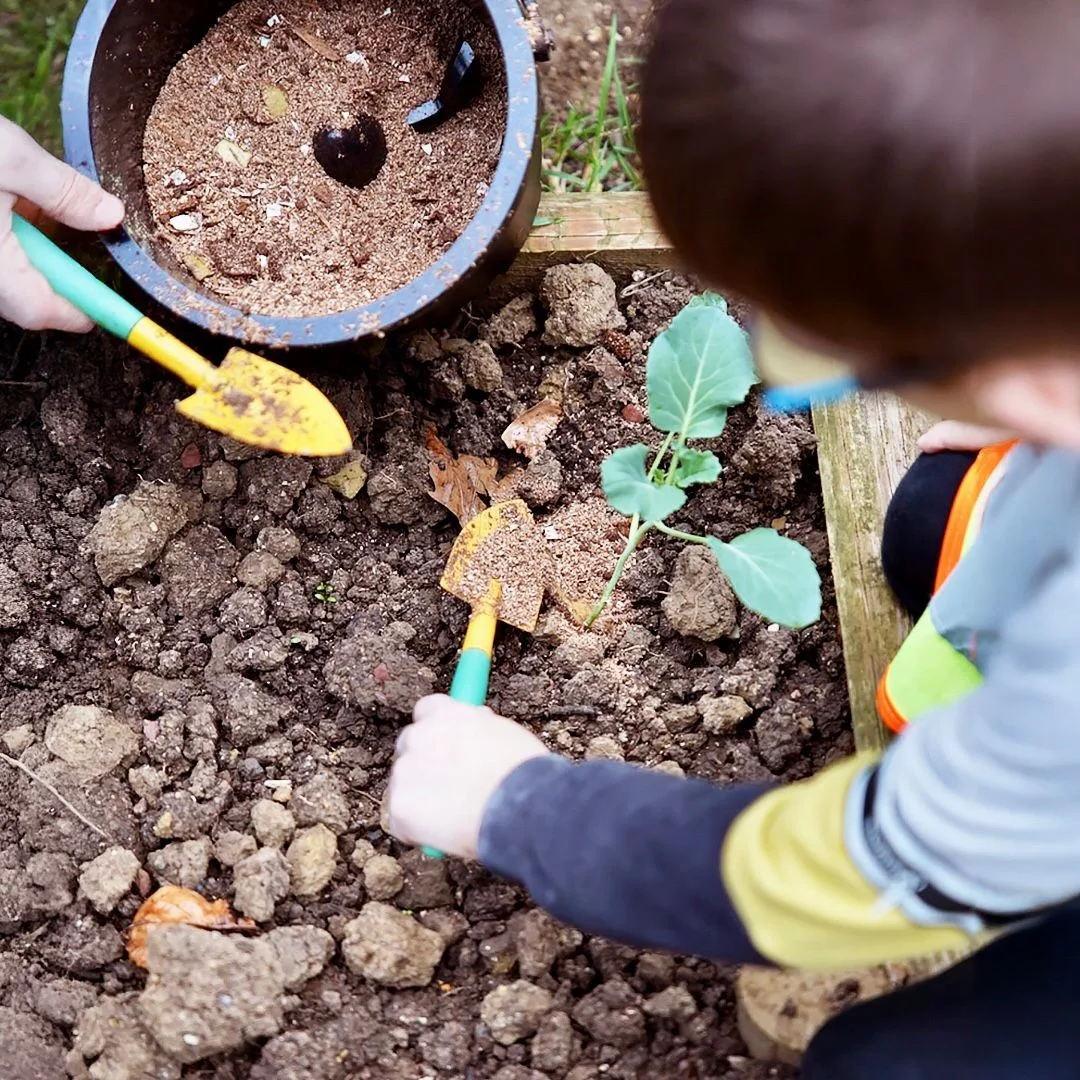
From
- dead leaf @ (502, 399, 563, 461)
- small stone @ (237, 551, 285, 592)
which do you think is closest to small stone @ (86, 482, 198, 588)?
small stone @ (237, 551, 285, 592)

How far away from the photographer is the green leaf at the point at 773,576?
1181mm

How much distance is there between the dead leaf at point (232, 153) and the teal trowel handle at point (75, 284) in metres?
0.34

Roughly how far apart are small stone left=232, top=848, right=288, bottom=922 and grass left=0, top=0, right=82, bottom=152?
4.08 feet

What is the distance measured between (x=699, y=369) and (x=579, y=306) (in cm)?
31

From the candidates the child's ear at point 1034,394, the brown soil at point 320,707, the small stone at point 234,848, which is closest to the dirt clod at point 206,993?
the brown soil at point 320,707

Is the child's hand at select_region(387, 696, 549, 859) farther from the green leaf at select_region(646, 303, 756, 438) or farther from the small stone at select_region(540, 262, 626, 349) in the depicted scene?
the small stone at select_region(540, 262, 626, 349)

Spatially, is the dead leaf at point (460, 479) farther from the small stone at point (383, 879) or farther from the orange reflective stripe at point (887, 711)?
the orange reflective stripe at point (887, 711)

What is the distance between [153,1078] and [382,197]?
1.10m

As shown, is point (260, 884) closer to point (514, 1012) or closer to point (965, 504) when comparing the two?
point (514, 1012)

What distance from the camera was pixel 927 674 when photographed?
4.01ft

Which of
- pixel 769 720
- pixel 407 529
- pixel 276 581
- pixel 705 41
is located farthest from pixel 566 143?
pixel 705 41

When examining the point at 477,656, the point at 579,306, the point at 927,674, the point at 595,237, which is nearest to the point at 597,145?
the point at 595,237

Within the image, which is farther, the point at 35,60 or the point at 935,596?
the point at 35,60

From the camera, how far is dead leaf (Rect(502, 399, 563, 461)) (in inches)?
60.6
